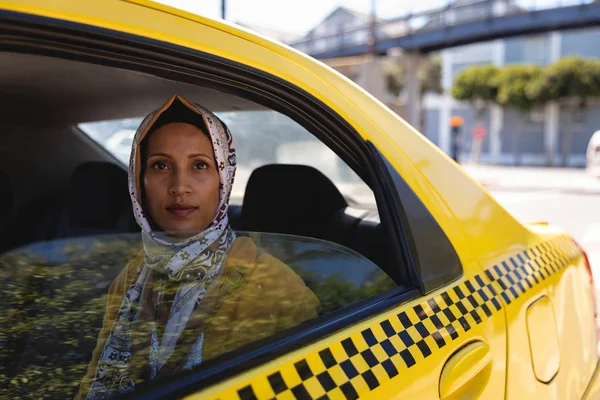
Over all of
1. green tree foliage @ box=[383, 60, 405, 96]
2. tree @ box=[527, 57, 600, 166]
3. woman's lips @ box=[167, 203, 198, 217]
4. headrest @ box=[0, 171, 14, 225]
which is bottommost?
headrest @ box=[0, 171, 14, 225]

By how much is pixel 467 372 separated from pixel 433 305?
0.16 metres

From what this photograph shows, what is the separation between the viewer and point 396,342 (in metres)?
1.18

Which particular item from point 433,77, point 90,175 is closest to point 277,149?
point 90,175

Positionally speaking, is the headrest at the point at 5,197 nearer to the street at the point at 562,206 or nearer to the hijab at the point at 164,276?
the hijab at the point at 164,276

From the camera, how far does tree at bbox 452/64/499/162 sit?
32969mm

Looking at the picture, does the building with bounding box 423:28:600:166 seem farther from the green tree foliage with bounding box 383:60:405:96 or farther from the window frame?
the window frame

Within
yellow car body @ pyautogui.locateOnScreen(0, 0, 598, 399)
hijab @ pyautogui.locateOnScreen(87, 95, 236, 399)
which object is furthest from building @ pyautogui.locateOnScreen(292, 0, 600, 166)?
hijab @ pyautogui.locateOnScreen(87, 95, 236, 399)

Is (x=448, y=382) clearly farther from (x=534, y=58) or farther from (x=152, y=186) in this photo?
(x=534, y=58)

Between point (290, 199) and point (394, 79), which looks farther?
point (394, 79)

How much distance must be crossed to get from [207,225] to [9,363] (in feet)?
1.78

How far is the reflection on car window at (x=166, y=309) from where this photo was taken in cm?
114

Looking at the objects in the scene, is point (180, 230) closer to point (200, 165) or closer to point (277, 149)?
point (200, 165)

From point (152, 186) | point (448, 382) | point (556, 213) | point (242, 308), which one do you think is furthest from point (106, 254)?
point (556, 213)

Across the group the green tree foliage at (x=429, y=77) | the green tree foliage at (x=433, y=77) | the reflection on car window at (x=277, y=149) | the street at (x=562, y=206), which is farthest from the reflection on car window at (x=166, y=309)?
the green tree foliage at (x=433, y=77)
